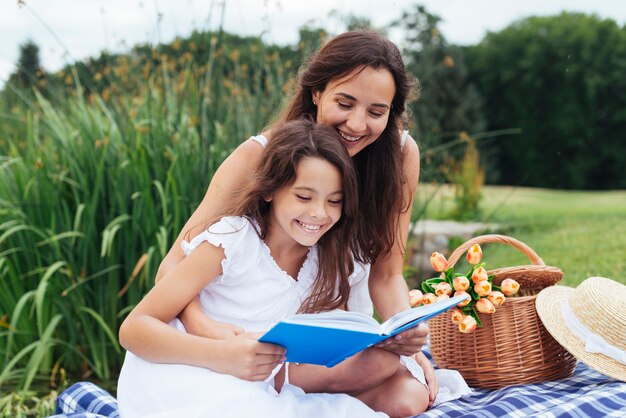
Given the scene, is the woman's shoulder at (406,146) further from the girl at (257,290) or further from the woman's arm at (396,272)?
the girl at (257,290)

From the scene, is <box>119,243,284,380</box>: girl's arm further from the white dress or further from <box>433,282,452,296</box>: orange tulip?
<box>433,282,452,296</box>: orange tulip

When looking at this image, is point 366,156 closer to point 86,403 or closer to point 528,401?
point 528,401

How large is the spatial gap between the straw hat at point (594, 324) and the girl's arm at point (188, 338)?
1.18 m

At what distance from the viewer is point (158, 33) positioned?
425 cm

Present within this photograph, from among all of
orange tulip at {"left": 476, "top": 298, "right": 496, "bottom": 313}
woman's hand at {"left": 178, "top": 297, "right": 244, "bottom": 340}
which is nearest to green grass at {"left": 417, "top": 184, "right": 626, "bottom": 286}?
orange tulip at {"left": 476, "top": 298, "right": 496, "bottom": 313}

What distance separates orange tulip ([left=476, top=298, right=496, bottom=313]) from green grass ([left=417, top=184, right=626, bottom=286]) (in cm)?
142

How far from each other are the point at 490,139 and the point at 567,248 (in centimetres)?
609

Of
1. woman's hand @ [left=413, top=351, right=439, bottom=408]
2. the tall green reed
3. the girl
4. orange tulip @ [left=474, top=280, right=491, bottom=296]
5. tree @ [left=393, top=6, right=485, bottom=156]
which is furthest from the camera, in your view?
tree @ [left=393, top=6, right=485, bottom=156]

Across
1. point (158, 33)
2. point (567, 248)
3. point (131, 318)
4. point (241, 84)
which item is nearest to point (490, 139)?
point (567, 248)

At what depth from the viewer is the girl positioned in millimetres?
2137

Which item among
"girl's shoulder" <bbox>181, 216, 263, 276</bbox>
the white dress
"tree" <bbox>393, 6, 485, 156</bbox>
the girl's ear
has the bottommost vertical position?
the white dress

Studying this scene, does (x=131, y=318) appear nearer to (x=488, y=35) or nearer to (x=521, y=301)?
(x=521, y=301)

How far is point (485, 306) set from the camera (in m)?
2.73

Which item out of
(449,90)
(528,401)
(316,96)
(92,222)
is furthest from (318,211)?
(449,90)
